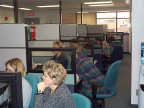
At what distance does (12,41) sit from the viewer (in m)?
3.27

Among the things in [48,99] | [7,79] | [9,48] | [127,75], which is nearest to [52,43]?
[9,48]

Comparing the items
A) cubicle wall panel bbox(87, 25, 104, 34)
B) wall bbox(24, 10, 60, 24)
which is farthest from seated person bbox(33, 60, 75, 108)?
wall bbox(24, 10, 60, 24)

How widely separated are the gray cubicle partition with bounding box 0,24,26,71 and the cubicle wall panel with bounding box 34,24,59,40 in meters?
1.48

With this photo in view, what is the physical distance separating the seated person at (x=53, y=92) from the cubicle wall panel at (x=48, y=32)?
298 centimetres

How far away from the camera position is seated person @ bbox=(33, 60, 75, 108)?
60.5 inches

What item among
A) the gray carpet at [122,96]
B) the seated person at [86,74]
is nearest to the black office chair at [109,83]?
the seated person at [86,74]

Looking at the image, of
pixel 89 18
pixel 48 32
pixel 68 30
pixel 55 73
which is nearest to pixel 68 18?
pixel 89 18

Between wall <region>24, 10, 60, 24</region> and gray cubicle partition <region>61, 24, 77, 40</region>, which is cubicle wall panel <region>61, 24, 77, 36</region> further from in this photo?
wall <region>24, 10, 60, 24</region>

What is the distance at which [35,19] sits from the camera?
40.3 ft

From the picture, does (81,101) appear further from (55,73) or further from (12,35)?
(12,35)

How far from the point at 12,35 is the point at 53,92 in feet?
6.32

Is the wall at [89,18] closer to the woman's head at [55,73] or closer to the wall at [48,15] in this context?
the wall at [48,15]

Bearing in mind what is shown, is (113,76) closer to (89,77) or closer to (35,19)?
(89,77)

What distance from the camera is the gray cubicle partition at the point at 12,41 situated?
318cm
